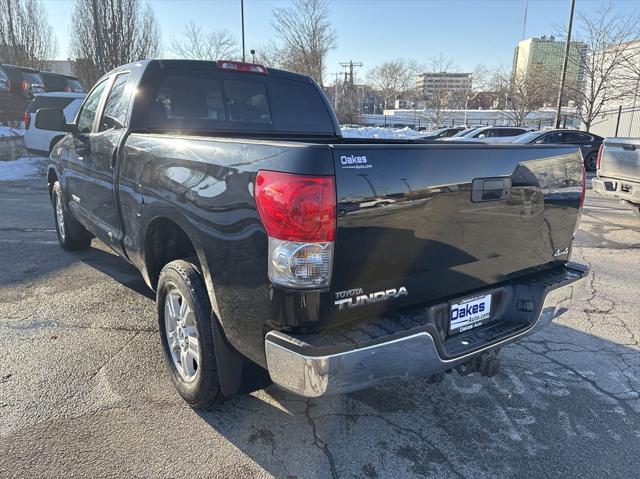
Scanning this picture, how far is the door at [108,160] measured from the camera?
11.7ft

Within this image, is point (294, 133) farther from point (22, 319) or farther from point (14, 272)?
point (14, 272)

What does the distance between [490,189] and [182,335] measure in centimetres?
195

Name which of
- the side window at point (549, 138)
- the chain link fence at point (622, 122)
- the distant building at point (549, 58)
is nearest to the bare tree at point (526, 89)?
the distant building at point (549, 58)

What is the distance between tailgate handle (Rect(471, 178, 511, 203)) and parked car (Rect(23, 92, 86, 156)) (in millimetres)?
11388

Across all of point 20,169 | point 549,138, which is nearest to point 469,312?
point 549,138

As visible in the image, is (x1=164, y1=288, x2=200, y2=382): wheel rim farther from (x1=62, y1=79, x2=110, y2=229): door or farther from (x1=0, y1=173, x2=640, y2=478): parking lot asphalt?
(x1=62, y1=79, x2=110, y2=229): door

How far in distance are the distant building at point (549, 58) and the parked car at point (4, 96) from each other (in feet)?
78.4

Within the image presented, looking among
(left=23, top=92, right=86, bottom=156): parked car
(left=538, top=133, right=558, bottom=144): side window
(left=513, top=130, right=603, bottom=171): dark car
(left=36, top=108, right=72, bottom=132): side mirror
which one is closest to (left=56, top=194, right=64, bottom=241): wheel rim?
(left=36, top=108, right=72, bottom=132): side mirror

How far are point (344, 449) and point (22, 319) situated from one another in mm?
3081

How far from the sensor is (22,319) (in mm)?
3979

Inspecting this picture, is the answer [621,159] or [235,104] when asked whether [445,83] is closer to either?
[621,159]

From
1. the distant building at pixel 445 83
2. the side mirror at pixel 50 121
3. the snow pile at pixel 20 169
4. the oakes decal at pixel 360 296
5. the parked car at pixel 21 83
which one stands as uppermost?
the distant building at pixel 445 83

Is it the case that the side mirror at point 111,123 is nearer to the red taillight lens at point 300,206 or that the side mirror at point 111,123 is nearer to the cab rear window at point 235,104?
the cab rear window at point 235,104

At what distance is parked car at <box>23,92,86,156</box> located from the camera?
11.5 metres
